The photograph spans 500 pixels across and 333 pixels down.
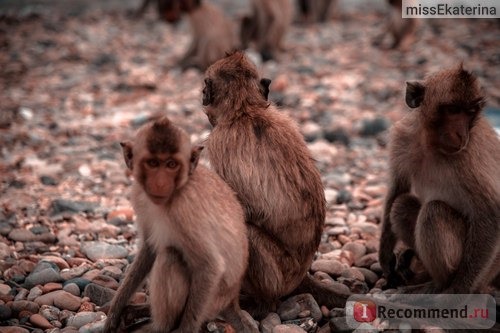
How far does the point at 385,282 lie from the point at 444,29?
10.1 metres

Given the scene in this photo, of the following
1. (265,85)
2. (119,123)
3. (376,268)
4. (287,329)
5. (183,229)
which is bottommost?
(376,268)

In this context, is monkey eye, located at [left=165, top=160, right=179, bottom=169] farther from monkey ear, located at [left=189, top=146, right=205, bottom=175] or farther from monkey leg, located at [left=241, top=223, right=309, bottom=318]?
monkey leg, located at [left=241, top=223, right=309, bottom=318]

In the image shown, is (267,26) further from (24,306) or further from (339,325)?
(339,325)

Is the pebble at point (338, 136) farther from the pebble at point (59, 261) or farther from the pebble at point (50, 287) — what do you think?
the pebble at point (50, 287)

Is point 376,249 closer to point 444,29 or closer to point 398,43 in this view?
point 398,43

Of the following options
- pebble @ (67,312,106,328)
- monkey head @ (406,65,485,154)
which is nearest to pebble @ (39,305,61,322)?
pebble @ (67,312,106,328)

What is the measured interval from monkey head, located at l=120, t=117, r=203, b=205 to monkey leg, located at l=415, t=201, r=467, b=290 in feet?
5.16

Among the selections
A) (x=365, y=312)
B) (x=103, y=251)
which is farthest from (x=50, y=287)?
(x=365, y=312)

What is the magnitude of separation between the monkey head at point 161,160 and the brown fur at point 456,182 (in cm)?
157

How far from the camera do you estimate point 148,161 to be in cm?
335

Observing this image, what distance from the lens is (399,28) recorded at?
12.4m

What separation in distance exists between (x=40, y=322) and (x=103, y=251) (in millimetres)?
1098

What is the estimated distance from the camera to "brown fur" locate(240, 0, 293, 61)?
1271 centimetres

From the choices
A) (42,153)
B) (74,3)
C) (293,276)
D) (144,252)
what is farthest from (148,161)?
(74,3)
